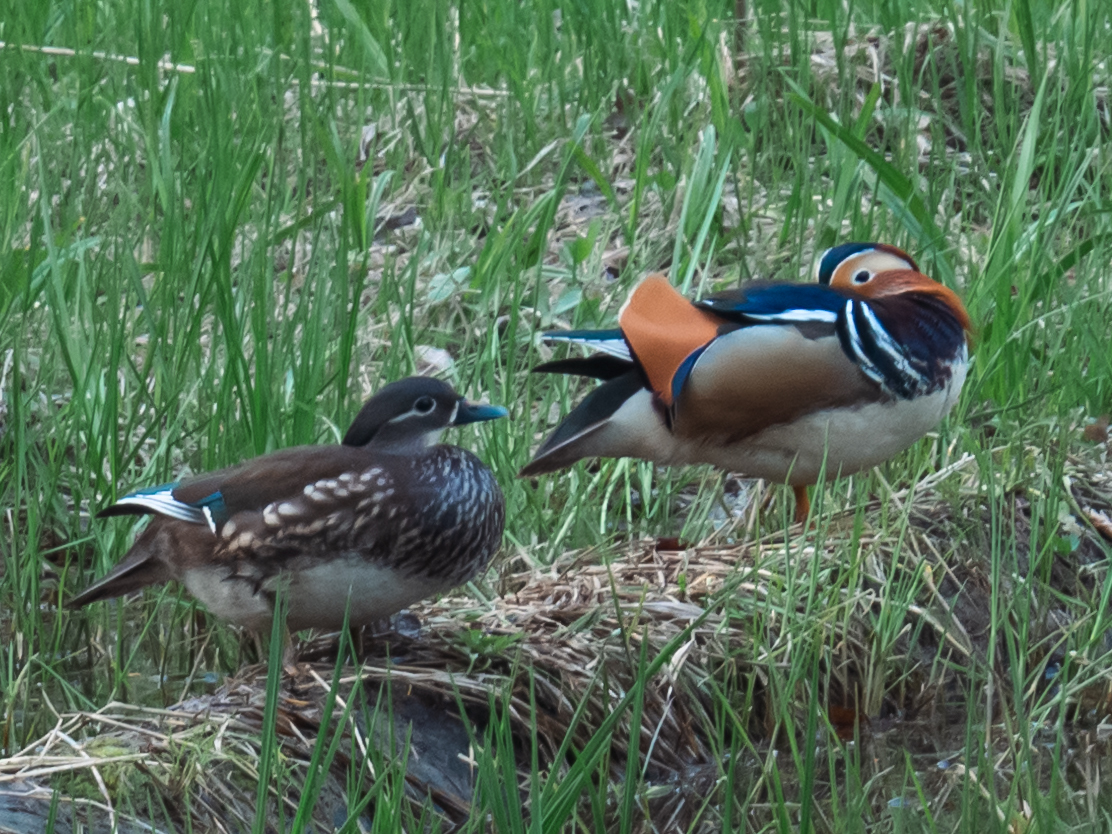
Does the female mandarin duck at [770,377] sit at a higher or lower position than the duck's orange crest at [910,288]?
lower

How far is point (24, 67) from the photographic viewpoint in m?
5.84

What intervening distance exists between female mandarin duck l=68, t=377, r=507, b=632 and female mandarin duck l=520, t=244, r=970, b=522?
56 centimetres

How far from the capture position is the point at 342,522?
3.00 metres

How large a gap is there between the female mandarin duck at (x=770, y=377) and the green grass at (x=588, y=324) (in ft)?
0.62

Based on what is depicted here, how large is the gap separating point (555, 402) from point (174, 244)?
1.25 metres

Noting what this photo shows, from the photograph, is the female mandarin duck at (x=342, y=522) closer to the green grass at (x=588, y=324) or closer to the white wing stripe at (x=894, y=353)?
the green grass at (x=588, y=324)

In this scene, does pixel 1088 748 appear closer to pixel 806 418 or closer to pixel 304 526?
pixel 806 418

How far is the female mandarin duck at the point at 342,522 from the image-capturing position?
9.87ft

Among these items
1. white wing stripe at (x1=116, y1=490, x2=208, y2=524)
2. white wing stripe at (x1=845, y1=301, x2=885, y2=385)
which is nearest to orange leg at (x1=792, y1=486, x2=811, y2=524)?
white wing stripe at (x1=845, y1=301, x2=885, y2=385)

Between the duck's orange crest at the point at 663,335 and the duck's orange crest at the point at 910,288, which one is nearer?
the duck's orange crest at the point at 663,335

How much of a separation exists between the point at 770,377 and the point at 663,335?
0.87 feet

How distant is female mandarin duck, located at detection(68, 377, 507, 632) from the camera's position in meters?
3.01

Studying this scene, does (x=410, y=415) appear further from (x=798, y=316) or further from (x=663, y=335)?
(x=798, y=316)

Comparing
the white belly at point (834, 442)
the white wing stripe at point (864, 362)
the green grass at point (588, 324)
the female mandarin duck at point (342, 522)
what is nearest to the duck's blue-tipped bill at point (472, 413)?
the female mandarin duck at point (342, 522)
